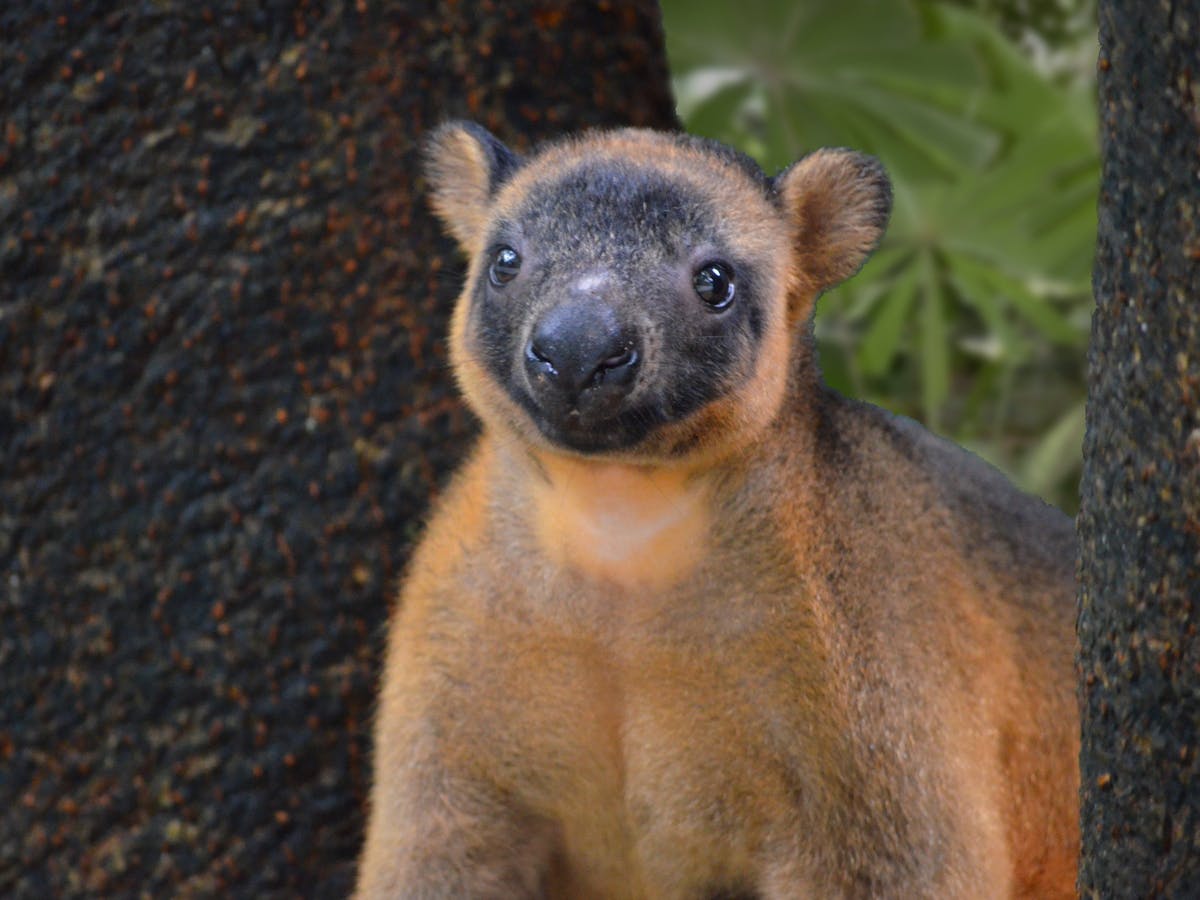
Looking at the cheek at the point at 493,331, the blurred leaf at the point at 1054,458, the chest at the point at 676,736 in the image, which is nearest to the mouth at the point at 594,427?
the cheek at the point at 493,331

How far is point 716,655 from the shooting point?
10.1 feet

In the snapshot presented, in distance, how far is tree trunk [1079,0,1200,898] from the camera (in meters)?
2.07

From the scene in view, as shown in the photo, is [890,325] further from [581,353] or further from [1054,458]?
[581,353]

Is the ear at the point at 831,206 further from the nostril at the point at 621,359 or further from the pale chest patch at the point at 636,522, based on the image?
the nostril at the point at 621,359

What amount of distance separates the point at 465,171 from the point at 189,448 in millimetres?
834

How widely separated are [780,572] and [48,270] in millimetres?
1645

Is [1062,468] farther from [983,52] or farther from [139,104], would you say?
[139,104]

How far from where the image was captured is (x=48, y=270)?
3.62 m

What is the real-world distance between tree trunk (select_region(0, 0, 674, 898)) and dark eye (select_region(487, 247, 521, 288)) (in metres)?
0.69

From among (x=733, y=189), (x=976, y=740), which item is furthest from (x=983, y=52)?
(x=976, y=740)

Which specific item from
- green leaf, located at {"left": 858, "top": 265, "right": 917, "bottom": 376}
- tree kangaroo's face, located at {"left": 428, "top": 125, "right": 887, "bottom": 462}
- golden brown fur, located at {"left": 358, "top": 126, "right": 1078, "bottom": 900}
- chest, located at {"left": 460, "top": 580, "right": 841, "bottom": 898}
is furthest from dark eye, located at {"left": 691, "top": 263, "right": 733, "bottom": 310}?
green leaf, located at {"left": 858, "top": 265, "right": 917, "bottom": 376}

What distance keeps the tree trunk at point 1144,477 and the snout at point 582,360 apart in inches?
31.4

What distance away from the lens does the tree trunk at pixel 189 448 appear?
3.62m

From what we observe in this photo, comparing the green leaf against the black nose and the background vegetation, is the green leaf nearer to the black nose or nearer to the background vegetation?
the background vegetation
